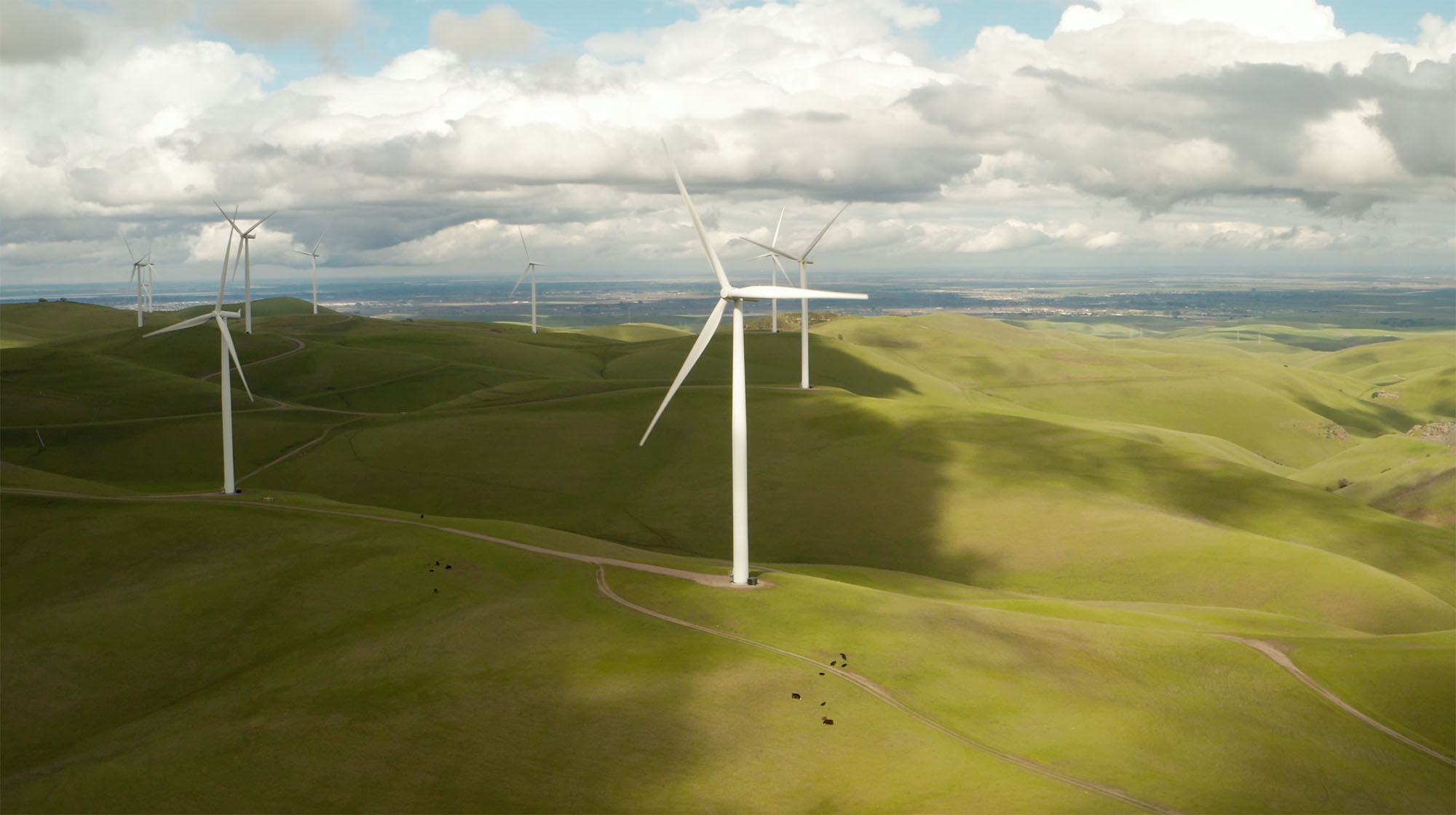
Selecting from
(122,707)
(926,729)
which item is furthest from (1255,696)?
(122,707)

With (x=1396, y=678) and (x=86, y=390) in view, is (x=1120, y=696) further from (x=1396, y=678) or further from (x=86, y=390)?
(x=86, y=390)

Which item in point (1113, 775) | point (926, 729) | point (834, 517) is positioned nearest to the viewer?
point (1113, 775)

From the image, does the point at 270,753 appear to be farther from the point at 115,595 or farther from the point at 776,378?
the point at 776,378

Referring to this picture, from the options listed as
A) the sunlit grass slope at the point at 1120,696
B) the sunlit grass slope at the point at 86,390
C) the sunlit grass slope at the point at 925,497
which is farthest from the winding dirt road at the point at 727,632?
the sunlit grass slope at the point at 86,390

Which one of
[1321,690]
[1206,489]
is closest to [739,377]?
[1321,690]

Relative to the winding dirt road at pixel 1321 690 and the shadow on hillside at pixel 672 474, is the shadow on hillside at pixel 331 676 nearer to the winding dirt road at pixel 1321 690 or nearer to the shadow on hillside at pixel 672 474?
the winding dirt road at pixel 1321 690

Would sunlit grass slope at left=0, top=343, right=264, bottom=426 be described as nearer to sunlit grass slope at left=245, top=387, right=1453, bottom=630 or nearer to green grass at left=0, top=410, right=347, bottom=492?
green grass at left=0, top=410, right=347, bottom=492

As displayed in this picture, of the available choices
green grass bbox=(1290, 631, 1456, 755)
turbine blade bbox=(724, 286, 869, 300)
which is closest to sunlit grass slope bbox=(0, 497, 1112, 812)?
turbine blade bbox=(724, 286, 869, 300)
